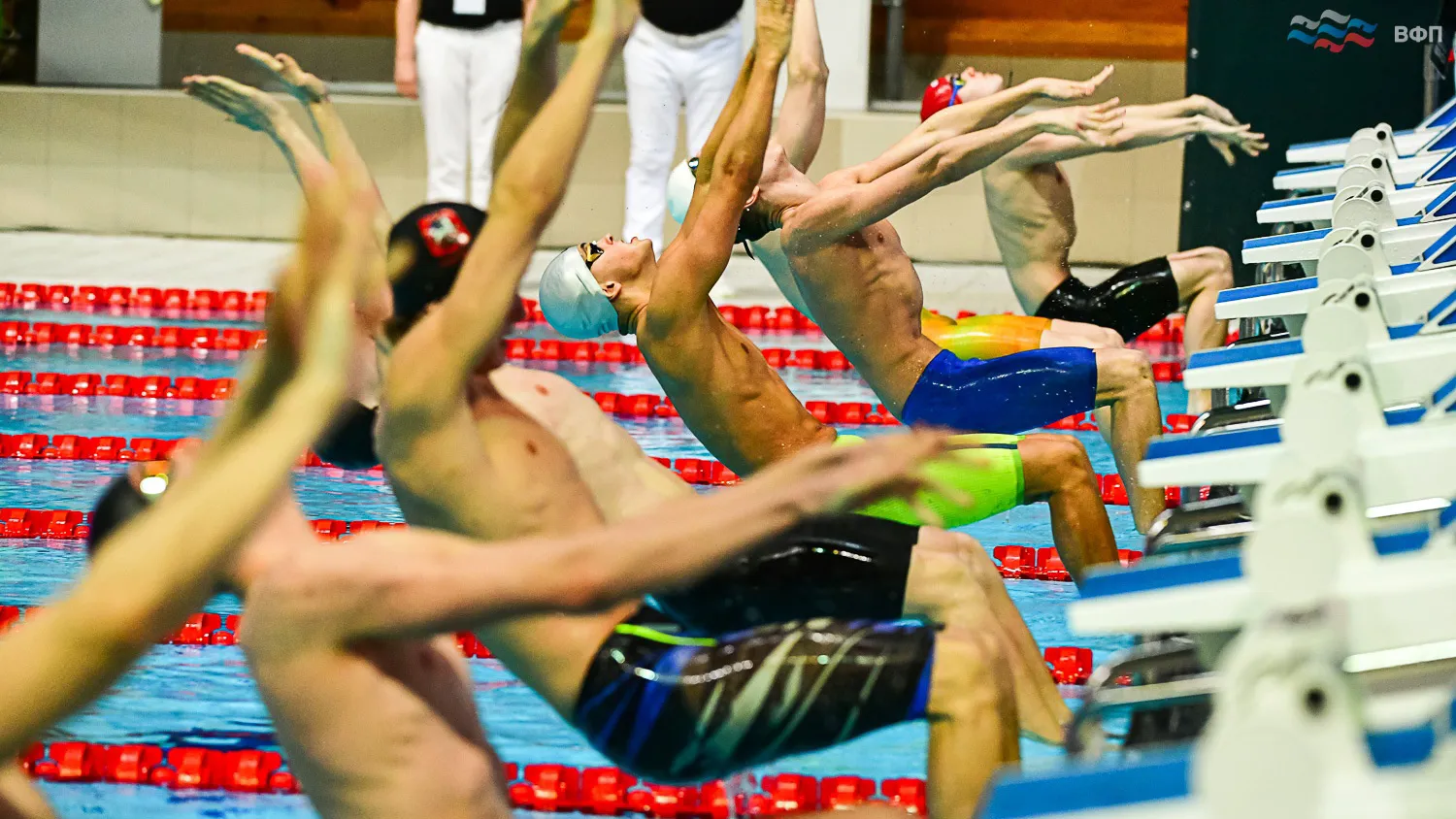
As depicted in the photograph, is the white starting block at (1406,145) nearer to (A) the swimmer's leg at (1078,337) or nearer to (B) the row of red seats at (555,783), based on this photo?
(A) the swimmer's leg at (1078,337)

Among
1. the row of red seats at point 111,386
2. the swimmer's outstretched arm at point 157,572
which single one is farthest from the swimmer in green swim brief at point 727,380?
the row of red seats at point 111,386

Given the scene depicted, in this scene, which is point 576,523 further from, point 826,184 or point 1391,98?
point 1391,98

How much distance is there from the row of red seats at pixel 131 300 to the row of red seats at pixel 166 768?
549 cm

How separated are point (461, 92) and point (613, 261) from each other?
512 centimetres

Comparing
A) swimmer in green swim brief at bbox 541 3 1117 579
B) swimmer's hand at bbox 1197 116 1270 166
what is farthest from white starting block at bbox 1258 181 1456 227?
swimmer in green swim brief at bbox 541 3 1117 579

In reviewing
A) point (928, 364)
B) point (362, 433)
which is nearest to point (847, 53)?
point (928, 364)

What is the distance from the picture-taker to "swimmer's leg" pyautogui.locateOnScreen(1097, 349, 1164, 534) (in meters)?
4.52

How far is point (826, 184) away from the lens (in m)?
4.41

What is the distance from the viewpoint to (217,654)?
4.28 m

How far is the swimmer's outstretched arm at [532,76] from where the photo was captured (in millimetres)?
2914

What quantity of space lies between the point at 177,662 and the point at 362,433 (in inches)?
55.1

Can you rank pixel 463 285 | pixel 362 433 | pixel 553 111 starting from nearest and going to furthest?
pixel 463 285 < pixel 553 111 < pixel 362 433

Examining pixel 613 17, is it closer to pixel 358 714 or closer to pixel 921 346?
pixel 358 714

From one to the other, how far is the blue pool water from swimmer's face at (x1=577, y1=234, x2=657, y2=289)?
3.15 ft
